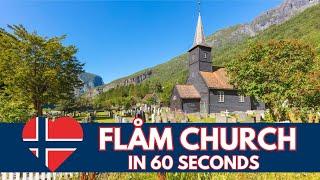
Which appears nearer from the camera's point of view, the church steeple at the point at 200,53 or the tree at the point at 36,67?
the tree at the point at 36,67

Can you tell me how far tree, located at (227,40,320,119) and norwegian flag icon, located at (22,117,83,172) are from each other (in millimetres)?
19744

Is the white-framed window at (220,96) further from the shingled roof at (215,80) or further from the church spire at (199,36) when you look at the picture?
the church spire at (199,36)

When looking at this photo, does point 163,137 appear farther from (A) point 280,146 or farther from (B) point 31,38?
(B) point 31,38

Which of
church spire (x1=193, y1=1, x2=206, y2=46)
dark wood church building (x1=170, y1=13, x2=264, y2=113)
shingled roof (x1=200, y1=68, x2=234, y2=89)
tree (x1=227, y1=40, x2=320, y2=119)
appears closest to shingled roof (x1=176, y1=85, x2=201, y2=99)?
dark wood church building (x1=170, y1=13, x2=264, y2=113)

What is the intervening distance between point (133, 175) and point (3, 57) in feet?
93.6

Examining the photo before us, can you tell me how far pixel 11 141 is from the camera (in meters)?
5.46

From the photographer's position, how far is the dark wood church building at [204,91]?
163 feet

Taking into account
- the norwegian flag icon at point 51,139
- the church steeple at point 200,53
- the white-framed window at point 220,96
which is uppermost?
the church steeple at point 200,53

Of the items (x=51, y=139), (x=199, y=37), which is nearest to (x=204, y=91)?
(x=199, y=37)

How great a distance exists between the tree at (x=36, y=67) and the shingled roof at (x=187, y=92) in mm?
20104

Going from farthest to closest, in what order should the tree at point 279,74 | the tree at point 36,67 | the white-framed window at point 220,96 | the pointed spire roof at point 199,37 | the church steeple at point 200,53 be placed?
1. the pointed spire roof at point 199,37
2. the church steeple at point 200,53
3. the white-framed window at point 220,96
4. the tree at point 36,67
5. the tree at point 279,74

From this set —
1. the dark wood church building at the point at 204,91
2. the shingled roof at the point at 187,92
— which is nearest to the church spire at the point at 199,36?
the dark wood church building at the point at 204,91

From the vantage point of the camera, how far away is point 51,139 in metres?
5.50

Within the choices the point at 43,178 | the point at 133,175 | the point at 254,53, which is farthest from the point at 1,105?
the point at 254,53
